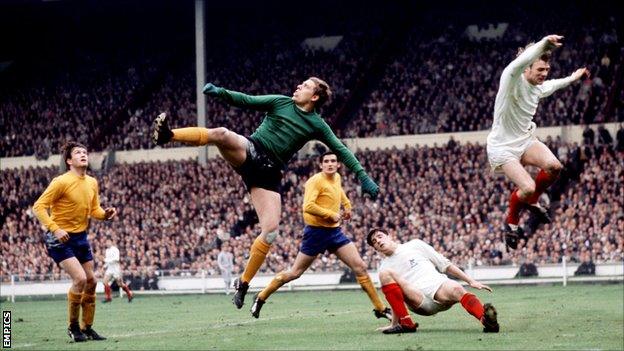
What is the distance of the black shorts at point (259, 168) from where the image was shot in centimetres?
1195

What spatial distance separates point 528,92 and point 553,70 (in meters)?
27.2

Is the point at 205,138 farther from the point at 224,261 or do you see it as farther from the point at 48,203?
the point at 224,261

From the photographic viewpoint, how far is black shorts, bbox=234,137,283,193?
11953 millimetres

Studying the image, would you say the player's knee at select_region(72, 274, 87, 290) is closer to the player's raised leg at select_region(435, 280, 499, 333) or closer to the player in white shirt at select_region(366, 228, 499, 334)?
the player in white shirt at select_region(366, 228, 499, 334)

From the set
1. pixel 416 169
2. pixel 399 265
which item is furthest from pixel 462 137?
pixel 399 265

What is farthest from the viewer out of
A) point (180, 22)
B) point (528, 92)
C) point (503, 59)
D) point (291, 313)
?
point (180, 22)

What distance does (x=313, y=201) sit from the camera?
16156mm

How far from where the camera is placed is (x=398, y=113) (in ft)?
135

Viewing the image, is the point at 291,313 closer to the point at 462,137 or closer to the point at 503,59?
the point at 462,137

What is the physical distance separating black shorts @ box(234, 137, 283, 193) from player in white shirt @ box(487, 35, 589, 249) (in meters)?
2.70

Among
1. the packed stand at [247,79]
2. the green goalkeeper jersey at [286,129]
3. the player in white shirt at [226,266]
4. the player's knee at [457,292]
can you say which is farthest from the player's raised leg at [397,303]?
the packed stand at [247,79]

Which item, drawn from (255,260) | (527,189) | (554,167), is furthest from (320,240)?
(554,167)

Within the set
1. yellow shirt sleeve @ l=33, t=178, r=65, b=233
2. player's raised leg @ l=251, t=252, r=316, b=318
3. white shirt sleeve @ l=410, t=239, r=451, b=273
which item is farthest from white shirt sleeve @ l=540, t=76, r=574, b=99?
yellow shirt sleeve @ l=33, t=178, r=65, b=233

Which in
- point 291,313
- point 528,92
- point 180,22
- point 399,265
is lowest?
point 291,313
